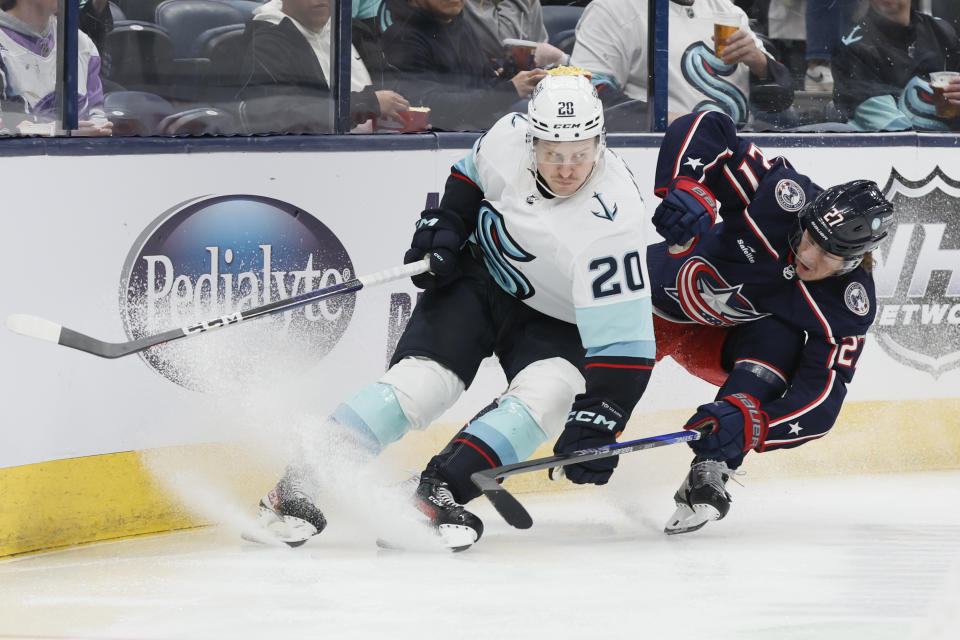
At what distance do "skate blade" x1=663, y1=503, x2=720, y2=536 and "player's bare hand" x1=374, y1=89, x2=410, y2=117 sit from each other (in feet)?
4.55

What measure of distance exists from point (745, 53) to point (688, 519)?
63.6 inches

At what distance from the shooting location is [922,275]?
450 cm

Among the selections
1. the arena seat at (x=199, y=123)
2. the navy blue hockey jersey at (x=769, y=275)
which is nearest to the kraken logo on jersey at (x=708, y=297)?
the navy blue hockey jersey at (x=769, y=275)

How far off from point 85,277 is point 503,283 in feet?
3.40

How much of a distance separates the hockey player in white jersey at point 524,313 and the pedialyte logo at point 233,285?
18.1 inches

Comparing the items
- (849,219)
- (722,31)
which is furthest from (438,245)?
(722,31)

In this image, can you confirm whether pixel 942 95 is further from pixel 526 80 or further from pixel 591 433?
pixel 591 433

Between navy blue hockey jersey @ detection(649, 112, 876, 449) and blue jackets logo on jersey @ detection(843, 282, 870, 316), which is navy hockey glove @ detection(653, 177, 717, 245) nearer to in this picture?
navy blue hockey jersey @ detection(649, 112, 876, 449)

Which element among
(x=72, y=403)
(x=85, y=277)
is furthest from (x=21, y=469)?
(x=85, y=277)

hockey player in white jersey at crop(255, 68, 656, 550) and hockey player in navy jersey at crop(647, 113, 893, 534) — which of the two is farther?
hockey player in navy jersey at crop(647, 113, 893, 534)

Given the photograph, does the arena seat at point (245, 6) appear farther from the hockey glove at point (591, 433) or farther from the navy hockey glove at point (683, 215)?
the hockey glove at point (591, 433)

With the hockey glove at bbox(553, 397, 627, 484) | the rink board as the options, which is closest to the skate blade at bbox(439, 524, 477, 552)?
the hockey glove at bbox(553, 397, 627, 484)

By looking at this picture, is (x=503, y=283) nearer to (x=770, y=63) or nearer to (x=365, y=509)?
(x=365, y=509)

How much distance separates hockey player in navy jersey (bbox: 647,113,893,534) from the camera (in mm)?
3285
